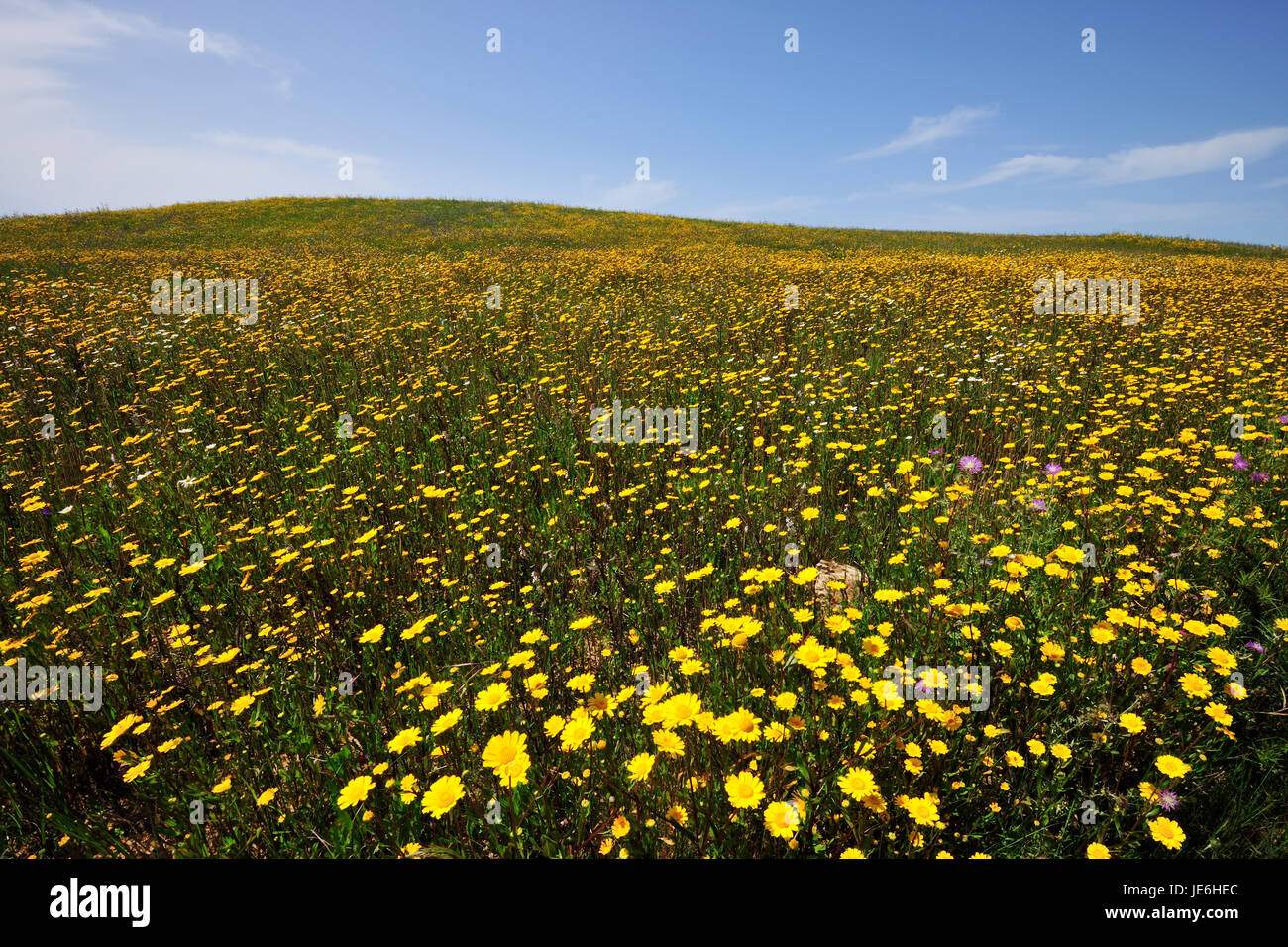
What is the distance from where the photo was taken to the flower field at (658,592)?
2.06 metres

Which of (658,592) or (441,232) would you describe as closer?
Answer: (658,592)

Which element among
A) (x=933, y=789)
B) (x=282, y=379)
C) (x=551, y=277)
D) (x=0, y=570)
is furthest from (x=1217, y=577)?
(x=551, y=277)

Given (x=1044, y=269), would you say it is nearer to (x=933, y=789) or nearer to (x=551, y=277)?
(x=551, y=277)

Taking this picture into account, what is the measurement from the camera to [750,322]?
8984 millimetres

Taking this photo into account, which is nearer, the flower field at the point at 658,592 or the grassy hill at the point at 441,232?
the flower field at the point at 658,592

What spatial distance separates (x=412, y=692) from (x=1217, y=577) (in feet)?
13.6

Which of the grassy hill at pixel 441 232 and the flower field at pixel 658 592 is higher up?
the grassy hill at pixel 441 232

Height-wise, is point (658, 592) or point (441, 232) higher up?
point (441, 232)

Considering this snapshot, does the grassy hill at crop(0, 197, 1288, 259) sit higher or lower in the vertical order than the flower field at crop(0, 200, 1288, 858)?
higher

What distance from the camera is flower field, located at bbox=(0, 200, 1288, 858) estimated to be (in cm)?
206

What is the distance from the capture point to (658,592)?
3018 millimetres

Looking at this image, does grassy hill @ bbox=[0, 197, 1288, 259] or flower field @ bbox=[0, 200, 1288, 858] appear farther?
grassy hill @ bbox=[0, 197, 1288, 259]

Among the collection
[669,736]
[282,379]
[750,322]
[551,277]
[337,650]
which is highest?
[551,277]
